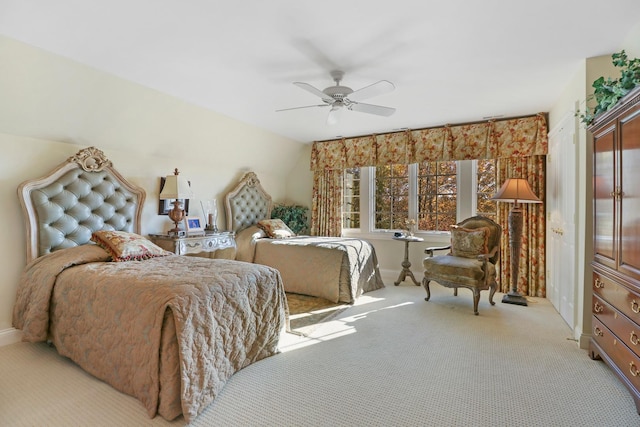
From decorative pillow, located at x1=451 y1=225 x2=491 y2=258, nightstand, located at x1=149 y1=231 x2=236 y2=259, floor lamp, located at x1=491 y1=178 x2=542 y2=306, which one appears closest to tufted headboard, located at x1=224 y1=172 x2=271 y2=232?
nightstand, located at x1=149 y1=231 x2=236 y2=259

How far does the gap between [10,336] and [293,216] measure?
12.6 ft

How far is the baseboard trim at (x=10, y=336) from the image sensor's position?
2.78m

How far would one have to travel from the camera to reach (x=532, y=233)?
4.33 meters

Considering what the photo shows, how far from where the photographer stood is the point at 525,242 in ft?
14.4

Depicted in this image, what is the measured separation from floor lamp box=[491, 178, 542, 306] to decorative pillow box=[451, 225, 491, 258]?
1.09ft

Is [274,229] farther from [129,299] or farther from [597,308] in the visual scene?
[597,308]

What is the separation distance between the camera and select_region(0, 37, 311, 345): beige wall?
2.71 m

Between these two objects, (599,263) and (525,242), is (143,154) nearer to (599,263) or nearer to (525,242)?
(599,263)

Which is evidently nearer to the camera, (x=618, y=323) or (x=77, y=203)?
(x=618, y=323)

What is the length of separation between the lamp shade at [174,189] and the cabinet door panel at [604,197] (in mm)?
3910

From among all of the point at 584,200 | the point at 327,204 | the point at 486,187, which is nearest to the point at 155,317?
the point at 584,200

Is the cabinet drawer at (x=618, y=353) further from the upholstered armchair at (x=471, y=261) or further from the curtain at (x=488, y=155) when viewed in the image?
the curtain at (x=488, y=155)

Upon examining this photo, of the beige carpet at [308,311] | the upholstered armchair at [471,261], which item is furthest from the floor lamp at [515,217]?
the beige carpet at [308,311]

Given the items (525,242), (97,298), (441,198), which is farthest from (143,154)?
(525,242)
